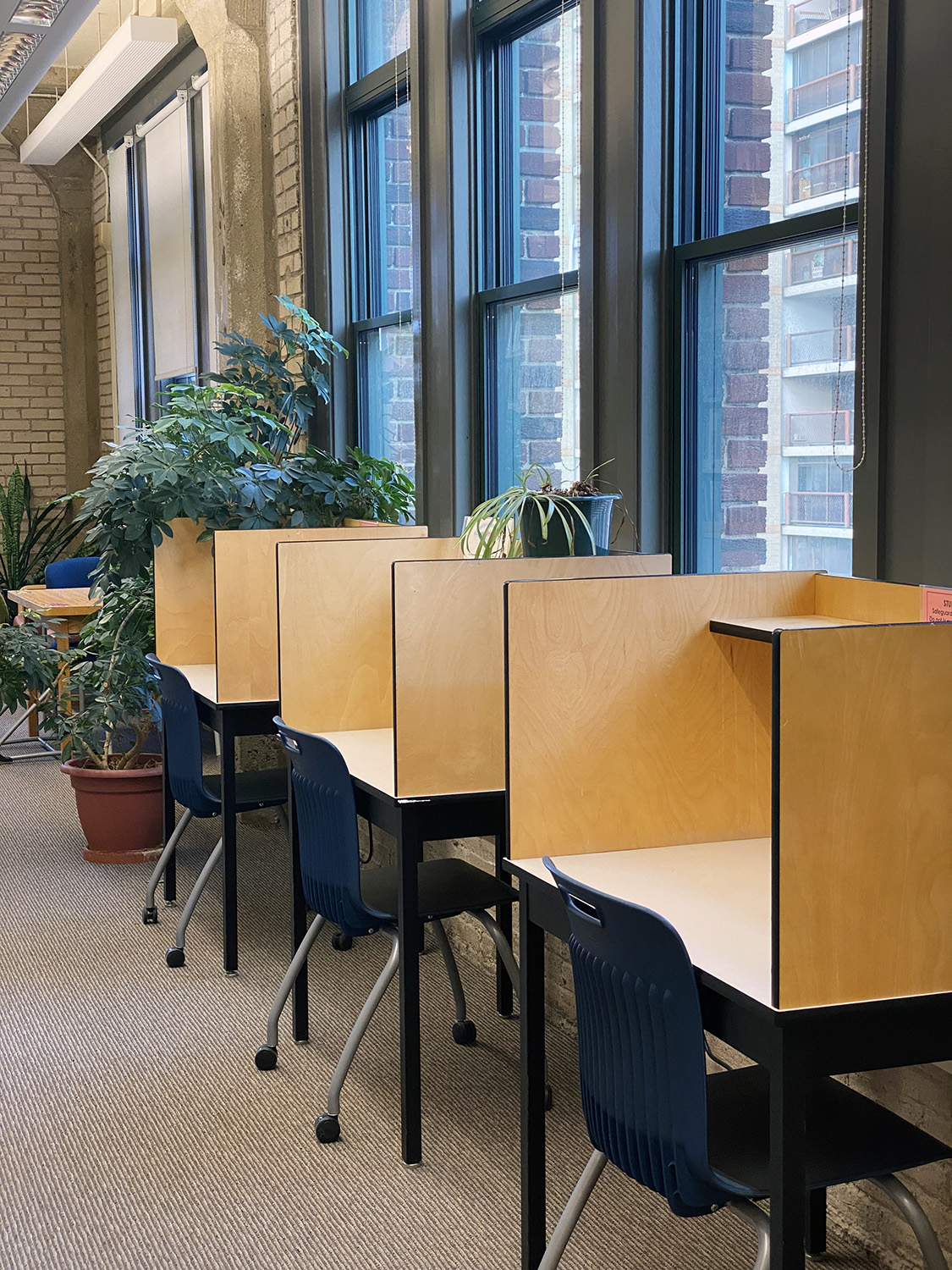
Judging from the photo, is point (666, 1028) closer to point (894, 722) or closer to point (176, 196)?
point (894, 722)

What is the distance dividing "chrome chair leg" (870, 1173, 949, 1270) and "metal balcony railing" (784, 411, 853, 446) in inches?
60.6

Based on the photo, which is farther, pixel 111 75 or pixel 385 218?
pixel 111 75

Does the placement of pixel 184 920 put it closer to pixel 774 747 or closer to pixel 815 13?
pixel 774 747

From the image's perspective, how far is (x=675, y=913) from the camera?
198 centimetres

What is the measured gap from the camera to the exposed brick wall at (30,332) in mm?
9383

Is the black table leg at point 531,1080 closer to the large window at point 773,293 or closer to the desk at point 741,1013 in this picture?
the desk at point 741,1013

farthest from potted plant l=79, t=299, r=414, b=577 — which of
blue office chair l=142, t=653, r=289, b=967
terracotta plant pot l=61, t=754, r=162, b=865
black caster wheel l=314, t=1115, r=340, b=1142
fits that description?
black caster wheel l=314, t=1115, r=340, b=1142

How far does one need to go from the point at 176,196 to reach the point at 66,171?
2262mm

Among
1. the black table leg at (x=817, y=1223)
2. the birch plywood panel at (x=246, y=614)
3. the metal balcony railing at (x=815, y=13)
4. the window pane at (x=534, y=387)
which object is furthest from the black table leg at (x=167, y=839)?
the metal balcony railing at (x=815, y=13)

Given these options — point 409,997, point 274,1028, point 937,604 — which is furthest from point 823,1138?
point 274,1028

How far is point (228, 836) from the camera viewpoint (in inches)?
151

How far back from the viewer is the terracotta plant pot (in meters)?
4.88

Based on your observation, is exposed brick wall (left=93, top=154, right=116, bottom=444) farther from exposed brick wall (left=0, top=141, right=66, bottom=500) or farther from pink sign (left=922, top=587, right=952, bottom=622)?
pink sign (left=922, top=587, right=952, bottom=622)

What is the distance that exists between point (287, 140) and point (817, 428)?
3576 mm
